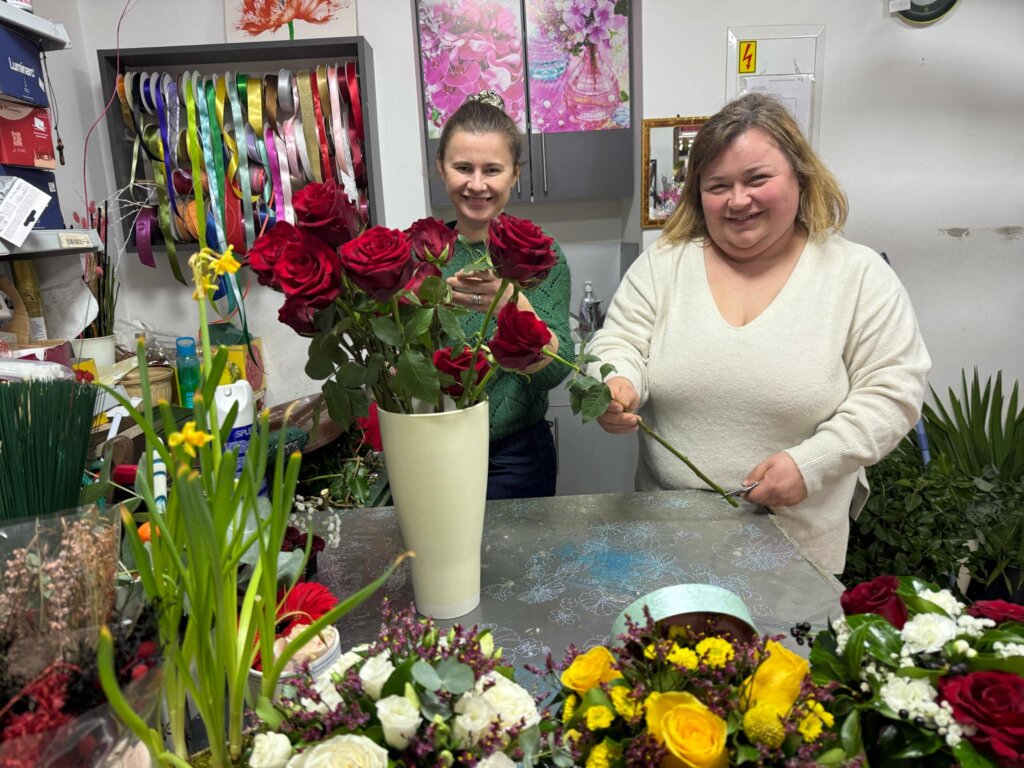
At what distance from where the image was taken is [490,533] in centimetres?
118

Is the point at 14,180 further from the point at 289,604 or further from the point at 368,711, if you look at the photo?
the point at 368,711

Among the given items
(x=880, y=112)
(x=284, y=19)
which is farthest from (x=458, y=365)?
(x=880, y=112)

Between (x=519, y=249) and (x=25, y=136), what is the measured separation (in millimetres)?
1410

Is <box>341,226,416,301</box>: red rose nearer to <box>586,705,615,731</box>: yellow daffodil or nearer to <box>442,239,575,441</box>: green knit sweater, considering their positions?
<box>586,705,615,731</box>: yellow daffodil

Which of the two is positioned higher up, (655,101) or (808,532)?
(655,101)

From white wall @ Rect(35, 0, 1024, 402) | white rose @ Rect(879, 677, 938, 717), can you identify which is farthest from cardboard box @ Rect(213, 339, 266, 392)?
white rose @ Rect(879, 677, 938, 717)

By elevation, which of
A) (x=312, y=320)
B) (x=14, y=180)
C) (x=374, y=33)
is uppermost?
(x=374, y=33)

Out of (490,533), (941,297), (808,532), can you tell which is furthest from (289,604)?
(941,297)

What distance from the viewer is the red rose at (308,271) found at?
2.32 ft

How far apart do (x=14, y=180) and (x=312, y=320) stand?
3.76ft

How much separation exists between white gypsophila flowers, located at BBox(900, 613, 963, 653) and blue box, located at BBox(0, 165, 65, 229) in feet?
5.86

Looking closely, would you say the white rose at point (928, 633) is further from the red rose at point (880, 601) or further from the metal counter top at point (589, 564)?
the metal counter top at point (589, 564)

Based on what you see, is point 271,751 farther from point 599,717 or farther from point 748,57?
point 748,57

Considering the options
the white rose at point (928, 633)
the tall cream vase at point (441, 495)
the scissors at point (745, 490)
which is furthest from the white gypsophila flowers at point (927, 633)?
the scissors at point (745, 490)
